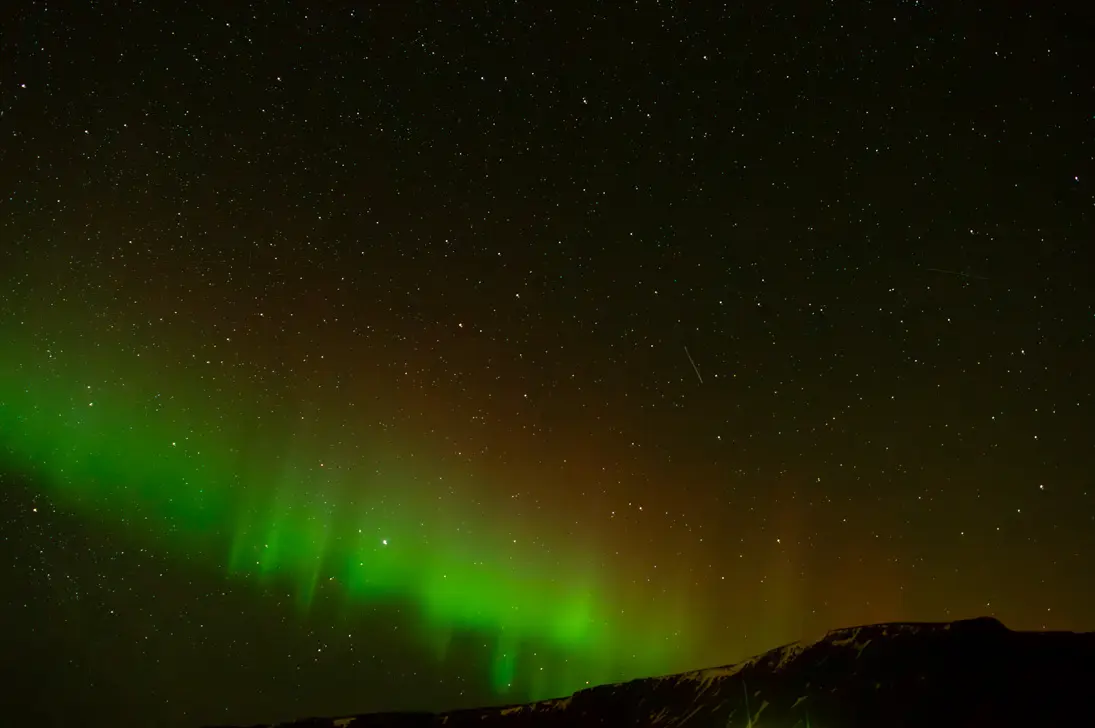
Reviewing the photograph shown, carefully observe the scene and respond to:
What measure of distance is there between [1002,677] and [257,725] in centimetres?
4324

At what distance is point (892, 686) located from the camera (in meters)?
30.4

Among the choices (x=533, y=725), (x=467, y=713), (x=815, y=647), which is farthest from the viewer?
(x=467, y=713)

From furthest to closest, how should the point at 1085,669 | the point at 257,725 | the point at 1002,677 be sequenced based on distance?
1. the point at 257,725
2. the point at 1002,677
3. the point at 1085,669

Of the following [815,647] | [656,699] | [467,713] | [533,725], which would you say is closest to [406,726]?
[467,713]

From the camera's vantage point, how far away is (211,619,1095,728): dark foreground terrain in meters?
26.5

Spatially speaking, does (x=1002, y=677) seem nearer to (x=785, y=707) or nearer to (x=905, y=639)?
(x=905, y=639)

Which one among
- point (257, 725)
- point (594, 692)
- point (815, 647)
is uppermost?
point (815, 647)

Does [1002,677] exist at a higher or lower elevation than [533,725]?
higher

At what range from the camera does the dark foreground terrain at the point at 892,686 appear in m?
26.5

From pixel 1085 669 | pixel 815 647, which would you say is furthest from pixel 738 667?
pixel 1085 669

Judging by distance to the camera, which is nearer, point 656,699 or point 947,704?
point 947,704

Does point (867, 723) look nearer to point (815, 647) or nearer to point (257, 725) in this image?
point (815, 647)

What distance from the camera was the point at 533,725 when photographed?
4275cm

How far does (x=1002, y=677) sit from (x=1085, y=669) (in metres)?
2.60
